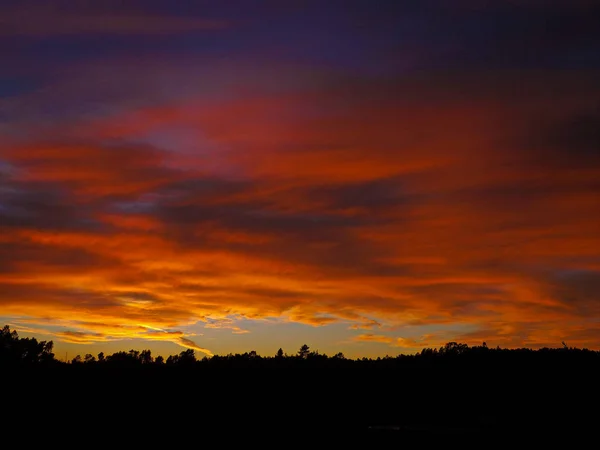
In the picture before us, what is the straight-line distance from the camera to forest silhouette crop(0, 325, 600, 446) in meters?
30.4

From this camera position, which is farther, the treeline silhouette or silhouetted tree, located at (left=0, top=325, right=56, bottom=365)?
silhouetted tree, located at (left=0, top=325, right=56, bottom=365)

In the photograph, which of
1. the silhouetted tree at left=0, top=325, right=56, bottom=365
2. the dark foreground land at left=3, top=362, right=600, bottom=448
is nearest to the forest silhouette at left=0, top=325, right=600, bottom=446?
the dark foreground land at left=3, top=362, right=600, bottom=448

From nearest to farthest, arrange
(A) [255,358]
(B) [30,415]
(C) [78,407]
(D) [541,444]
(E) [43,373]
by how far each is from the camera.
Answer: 1. (D) [541,444]
2. (B) [30,415]
3. (C) [78,407]
4. (E) [43,373]
5. (A) [255,358]

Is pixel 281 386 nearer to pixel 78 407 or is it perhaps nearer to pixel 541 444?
pixel 78 407

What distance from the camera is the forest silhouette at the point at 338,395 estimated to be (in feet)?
99.7

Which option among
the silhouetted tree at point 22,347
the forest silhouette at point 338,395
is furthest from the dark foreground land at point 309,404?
the silhouetted tree at point 22,347

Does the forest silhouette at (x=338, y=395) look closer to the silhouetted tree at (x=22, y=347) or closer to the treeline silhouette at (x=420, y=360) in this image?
the treeline silhouette at (x=420, y=360)

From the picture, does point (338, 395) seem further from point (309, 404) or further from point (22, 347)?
point (22, 347)

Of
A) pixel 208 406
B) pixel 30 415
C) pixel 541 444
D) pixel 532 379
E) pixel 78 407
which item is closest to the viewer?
pixel 541 444

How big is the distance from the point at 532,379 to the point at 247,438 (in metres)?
26.3

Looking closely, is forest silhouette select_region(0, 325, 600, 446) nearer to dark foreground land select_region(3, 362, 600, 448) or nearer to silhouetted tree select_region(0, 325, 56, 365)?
dark foreground land select_region(3, 362, 600, 448)

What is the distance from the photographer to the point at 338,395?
151 feet

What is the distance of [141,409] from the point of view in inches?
1433

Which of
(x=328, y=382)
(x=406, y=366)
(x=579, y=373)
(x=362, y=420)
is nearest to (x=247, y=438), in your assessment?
(x=362, y=420)
